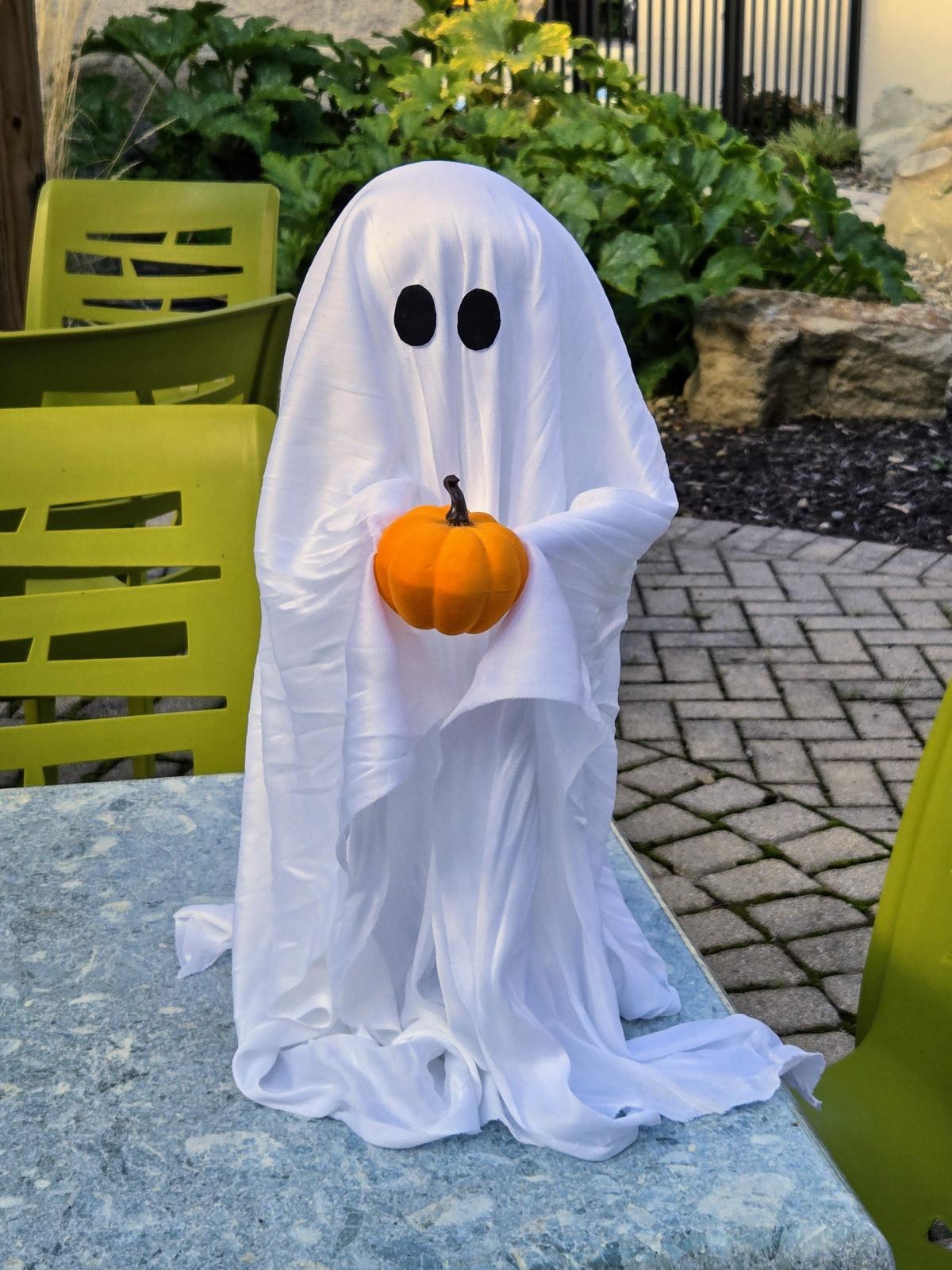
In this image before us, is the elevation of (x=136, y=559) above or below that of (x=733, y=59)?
above

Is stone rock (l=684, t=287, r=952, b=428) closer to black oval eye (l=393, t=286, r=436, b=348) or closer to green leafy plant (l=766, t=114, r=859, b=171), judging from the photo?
black oval eye (l=393, t=286, r=436, b=348)

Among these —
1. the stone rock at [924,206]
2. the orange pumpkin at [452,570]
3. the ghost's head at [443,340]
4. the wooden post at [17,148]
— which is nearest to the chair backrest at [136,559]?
the ghost's head at [443,340]

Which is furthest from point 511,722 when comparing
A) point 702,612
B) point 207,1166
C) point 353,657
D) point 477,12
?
point 477,12

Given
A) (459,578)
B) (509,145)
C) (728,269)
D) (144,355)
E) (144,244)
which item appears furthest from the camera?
(509,145)

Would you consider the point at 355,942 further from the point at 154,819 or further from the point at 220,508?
the point at 220,508

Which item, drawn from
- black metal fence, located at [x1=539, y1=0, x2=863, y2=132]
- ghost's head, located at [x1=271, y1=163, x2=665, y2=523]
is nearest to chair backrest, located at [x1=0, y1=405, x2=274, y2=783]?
ghost's head, located at [x1=271, y1=163, x2=665, y2=523]

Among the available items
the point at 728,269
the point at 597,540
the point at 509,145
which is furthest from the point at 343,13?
the point at 597,540

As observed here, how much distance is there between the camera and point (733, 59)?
13.4 m

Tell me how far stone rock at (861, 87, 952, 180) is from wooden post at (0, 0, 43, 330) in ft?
31.5

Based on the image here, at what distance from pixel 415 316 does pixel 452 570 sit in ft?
0.95

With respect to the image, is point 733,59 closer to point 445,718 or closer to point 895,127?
point 895,127

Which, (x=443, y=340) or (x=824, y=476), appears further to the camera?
(x=824, y=476)

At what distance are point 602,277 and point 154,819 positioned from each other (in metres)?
4.98

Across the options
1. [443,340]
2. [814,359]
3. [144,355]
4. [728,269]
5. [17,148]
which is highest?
[443,340]
